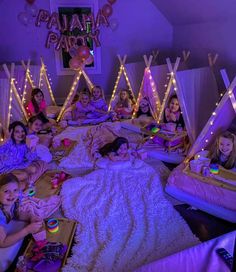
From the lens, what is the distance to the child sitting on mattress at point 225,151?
236cm

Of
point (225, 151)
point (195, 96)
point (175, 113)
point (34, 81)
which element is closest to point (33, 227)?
point (225, 151)

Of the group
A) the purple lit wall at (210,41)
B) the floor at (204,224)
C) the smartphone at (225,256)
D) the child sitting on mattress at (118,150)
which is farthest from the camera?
the purple lit wall at (210,41)

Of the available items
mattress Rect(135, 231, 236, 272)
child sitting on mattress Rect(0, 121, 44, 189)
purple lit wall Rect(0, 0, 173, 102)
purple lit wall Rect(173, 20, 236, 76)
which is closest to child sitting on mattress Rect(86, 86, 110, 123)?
purple lit wall Rect(0, 0, 173, 102)

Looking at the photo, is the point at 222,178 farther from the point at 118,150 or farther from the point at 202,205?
the point at 118,150

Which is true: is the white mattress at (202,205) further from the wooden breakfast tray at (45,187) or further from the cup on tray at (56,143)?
the cup on tray at (56,143)

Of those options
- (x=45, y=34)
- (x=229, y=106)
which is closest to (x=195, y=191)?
(x=229, y=106)

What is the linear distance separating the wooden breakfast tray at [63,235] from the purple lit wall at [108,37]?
Answer: 3916mm

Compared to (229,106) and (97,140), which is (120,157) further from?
(229,106)

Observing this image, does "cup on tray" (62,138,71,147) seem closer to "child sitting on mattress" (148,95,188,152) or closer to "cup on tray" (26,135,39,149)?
"cup on tray" (26,135,39,149)

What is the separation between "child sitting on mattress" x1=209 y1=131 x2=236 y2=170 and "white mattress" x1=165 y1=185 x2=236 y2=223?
0.42m

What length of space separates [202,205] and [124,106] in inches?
100

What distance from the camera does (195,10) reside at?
391cm

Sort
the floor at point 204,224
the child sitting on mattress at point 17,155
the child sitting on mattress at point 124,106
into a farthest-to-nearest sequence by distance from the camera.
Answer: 1. the child sitting on mattress at point 124,106
2. the child sitting on mattress at point 17,155
3. the floor at point 204,224

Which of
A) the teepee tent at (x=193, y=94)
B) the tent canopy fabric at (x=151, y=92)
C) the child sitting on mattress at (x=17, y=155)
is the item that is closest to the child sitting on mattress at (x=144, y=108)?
the tent canopy fabric at (x=151, y=92)
